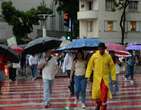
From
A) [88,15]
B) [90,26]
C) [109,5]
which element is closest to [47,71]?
[88,15]

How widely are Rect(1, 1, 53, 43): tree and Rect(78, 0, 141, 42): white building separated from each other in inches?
237

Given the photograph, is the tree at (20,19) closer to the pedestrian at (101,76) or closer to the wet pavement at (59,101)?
the wet pavement at (59,101)

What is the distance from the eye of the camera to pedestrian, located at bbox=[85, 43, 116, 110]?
1427 centimetres

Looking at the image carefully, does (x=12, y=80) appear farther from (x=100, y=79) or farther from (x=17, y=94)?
(x=100, y=79)

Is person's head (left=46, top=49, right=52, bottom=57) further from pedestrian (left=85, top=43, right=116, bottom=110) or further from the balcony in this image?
the balcony

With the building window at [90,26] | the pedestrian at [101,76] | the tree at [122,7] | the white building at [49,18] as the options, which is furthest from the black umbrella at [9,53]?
the white building at [49,18]

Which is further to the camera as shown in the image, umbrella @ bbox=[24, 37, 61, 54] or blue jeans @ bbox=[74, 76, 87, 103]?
umbrella @ bbox=[24, 37, 61, 54]

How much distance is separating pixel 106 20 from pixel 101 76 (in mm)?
54208

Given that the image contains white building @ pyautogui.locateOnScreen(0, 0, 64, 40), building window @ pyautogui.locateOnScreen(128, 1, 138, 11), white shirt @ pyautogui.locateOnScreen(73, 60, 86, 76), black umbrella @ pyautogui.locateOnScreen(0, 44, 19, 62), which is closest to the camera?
white shirt @ pyautogui.locateOnScreen(73, 60, 86, 76)

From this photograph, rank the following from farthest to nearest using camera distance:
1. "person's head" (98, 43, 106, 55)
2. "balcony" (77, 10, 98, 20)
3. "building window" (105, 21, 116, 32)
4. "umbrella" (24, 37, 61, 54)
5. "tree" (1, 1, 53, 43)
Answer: "building window" (105, 21, 116, 32) < "balcony" (77, 10, 98, 20) < "tree" (1, 1, 53, 43) < "umbrella" (24, 37, 61, 54) < "person's head" (98, 43, 106, 55)

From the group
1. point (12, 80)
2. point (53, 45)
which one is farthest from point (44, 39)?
point (12, 80)

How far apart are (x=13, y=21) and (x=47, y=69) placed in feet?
160

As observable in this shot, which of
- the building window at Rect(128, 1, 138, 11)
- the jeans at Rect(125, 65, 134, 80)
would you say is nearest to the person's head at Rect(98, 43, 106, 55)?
the jeans at Rect(125, 65, 134, 80)

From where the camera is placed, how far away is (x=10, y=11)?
66625 millimetres
